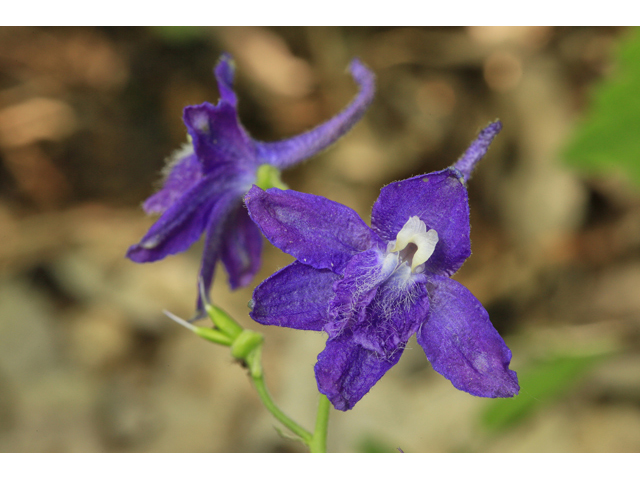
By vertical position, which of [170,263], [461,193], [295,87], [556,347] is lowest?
[461,193]

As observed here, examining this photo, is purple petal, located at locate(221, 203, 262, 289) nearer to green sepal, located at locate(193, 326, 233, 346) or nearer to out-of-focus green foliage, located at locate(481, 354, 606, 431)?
green sepal, located at locate(193, 326, 233, 346)

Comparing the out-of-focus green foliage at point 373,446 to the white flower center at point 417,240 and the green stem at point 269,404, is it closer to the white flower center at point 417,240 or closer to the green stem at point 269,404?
the green stem at point 269,404

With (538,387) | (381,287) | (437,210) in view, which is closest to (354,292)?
(381,287)

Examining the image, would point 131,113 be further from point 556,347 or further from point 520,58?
point 556,347

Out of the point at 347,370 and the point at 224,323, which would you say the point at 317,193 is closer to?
the point at 224,323

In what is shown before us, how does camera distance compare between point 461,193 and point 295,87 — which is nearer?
point 461,193
